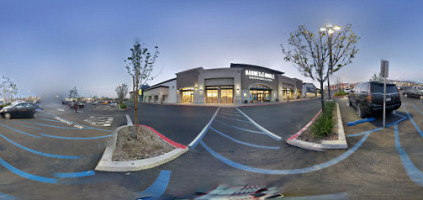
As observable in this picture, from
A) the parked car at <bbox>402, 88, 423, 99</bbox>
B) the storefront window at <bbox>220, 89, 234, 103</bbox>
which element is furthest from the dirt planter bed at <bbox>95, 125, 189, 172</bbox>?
the storefront window at <bbox>220, 89, 234, 103</bbox>

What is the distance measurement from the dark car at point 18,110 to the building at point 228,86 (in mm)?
22348

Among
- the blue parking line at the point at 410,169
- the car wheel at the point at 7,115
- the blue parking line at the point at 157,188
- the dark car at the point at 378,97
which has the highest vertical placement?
the dark car at the point at 378,97

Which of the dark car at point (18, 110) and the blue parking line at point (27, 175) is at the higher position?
the dark car at point (18, 110)

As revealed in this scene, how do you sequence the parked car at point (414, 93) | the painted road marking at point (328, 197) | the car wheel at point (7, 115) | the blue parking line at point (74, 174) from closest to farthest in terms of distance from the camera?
the painted road marking at point (328, 197) → the blue parking line at point (74, 174) → the car wheel at point (7, 115) → the parked car at point (414, 93)

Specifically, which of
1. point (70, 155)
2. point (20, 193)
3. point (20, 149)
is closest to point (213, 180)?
point (20, 193)

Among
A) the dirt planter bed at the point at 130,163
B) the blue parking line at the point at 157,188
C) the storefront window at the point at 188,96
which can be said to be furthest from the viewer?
the storefront window at the point at 188,96

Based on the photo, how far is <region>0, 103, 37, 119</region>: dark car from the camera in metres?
10.6

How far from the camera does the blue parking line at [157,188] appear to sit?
8.59 ft

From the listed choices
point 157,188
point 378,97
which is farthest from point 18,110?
point 378,97

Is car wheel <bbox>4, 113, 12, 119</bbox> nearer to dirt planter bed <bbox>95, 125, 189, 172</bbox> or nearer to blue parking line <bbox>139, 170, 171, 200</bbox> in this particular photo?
dirt planter bed <bbox>95, 125, 189, 172</bbox>

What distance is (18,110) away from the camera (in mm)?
10742

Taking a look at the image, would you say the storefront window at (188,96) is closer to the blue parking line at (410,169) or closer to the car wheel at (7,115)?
the car wheel at (7,115)

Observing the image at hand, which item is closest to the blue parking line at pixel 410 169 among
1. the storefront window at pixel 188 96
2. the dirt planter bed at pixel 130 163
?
the dirt planter bed at pixel 130 163

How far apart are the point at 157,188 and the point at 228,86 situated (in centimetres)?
2754
